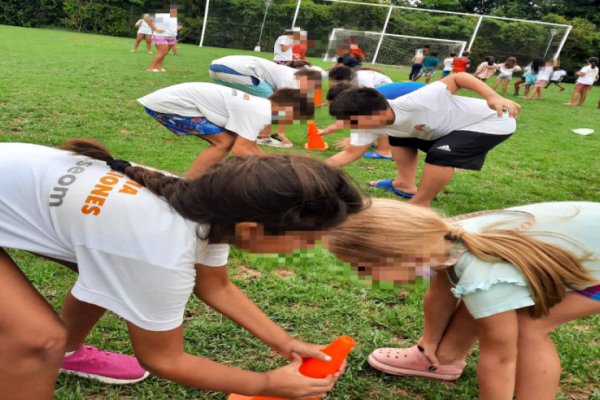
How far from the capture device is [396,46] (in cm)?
1819

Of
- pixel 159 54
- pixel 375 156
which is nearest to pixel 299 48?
pixel 159 54

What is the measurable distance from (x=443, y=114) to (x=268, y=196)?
8.62ft

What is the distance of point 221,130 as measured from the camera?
11.4 ft

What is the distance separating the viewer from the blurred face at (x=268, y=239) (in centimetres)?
119

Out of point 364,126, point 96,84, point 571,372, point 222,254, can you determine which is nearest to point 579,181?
point 364,126

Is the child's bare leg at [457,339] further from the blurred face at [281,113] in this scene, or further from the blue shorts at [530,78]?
the blue shorts at [530,78]

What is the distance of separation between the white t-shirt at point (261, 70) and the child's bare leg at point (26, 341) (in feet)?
12.4

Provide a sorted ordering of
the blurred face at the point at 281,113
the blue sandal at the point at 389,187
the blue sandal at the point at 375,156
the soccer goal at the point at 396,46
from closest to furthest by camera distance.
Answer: the blurred face at the point at 281,113 < the blue sandal at the point at 389,187 < the blue sandal at the point at 375,156 < the soccer goal at the point at 396,46

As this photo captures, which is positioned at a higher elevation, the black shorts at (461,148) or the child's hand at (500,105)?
the child's hand at (500,105)

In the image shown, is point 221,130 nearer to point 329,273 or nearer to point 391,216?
point 329,273

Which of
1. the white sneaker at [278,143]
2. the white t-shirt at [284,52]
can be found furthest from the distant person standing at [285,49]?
the white sneaker at [278,143]

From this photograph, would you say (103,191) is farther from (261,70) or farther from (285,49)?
(285,49)

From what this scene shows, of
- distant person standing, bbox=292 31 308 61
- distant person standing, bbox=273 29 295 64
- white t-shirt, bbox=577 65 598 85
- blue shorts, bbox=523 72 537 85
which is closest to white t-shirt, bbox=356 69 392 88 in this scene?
distant person standing, bbox=273 29 295 64

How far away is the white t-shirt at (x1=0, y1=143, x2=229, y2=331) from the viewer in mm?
1157
